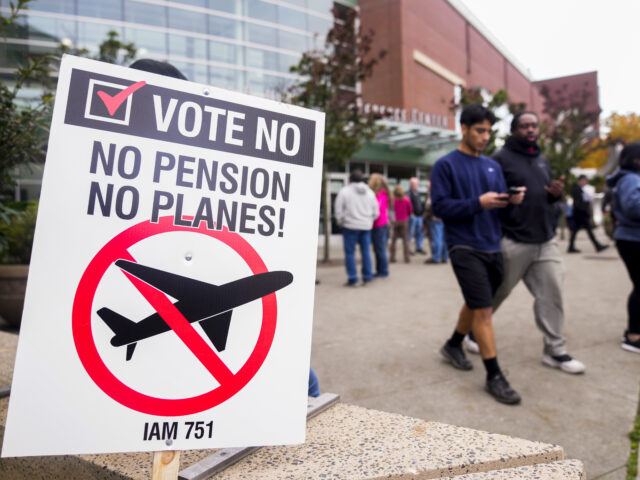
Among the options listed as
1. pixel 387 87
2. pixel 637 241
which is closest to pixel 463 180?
pixel 637 241

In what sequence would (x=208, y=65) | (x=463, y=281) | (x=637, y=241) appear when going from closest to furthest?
1. (x=463, y=281)
2. (x=637, y=241)
3. (x=208, y=65)

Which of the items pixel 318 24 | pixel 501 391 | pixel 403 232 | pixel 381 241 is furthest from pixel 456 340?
pixel 318 24

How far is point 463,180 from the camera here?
3434mm

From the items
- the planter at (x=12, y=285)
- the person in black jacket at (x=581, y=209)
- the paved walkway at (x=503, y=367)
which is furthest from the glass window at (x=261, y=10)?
the planter at (x=12, y=285)

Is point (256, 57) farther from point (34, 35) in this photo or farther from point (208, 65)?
point (34, 35)

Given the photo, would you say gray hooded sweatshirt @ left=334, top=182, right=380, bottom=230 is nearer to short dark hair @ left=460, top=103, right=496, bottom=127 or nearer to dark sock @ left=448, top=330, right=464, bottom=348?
dark sock @ left=448, top=330, right=464, bottom=348

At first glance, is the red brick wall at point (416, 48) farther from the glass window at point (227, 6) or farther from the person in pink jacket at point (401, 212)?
the person in pink jacket at point (401, 212)

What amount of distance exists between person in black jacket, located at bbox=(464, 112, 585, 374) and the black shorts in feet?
1.09

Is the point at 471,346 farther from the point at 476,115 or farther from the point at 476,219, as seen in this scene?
the point at 476,115

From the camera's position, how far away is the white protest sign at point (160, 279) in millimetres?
1204

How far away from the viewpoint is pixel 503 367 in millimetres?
3787

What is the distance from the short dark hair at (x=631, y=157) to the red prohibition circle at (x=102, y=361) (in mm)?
4063

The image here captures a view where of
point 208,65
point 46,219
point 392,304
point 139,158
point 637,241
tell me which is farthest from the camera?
point 208,65

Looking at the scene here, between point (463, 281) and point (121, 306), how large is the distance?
8.25 feet
